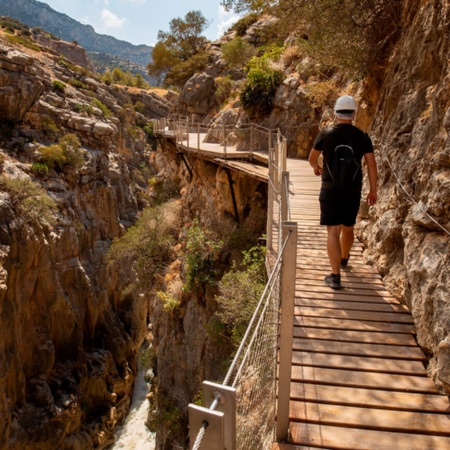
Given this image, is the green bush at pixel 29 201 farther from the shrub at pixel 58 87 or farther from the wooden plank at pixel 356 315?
the wooden plank at pixel 356 315

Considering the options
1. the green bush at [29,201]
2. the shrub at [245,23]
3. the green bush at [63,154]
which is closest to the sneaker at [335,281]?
the green bush at [29,201]

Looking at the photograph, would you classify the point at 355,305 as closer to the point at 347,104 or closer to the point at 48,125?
the point at 347,104

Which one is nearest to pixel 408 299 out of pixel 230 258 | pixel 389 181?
pixel 389 181

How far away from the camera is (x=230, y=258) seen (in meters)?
10.1

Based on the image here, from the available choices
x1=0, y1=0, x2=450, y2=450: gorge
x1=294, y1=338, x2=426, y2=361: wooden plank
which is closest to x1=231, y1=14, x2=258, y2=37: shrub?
x1=0, y1=0, x2=450, y2=450: gorge

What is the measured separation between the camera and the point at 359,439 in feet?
7.34

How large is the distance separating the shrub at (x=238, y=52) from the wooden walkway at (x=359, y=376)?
18.3 meters

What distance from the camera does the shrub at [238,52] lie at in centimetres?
1945

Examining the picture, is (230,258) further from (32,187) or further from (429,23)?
(32,187)

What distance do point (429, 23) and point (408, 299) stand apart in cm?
316

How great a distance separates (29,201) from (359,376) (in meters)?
16.1

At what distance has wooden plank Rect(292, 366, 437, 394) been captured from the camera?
8.70 feet

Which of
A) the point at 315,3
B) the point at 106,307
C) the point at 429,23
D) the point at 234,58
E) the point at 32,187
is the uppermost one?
the point at 234,58

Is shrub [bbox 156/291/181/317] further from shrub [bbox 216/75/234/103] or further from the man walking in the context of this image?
shrub [bbox 216/75/234/103]
